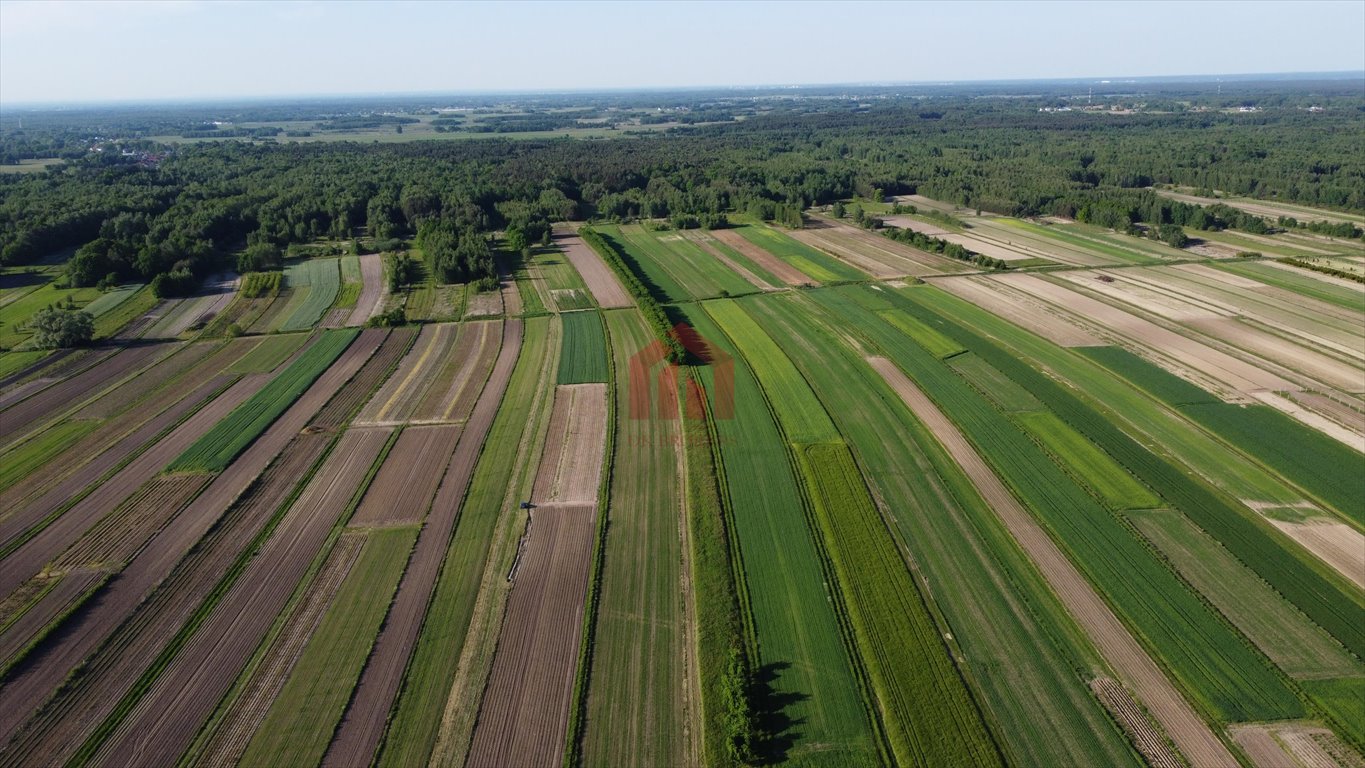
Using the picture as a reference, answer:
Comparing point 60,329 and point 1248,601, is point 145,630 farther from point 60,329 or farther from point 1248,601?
point 1248,601

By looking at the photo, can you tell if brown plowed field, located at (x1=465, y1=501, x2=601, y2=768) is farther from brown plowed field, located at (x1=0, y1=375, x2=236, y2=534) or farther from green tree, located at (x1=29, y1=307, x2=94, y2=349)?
green tree, located at (x1=29, y1=307, x2=94, y2=349)

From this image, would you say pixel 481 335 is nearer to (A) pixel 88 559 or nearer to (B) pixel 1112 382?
(A) pixel 88 559

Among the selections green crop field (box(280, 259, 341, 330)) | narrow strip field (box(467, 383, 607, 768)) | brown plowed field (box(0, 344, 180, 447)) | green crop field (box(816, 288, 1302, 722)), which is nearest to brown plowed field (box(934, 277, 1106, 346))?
green crop field (box(816, 288, 1302, 722))

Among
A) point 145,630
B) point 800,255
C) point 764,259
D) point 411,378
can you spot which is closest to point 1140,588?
point 145,630

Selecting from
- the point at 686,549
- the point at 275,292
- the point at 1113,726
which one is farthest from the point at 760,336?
the point at 275,292

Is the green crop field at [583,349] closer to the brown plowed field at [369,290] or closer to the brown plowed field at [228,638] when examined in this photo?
the brown plowed field at [228,638]
